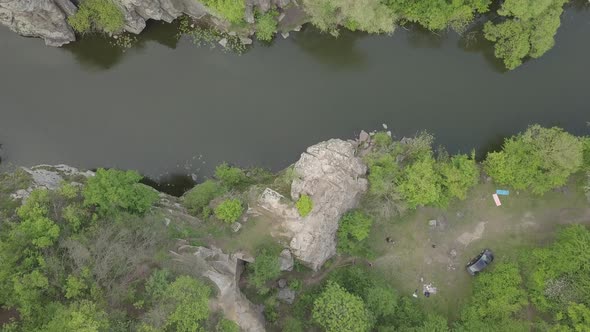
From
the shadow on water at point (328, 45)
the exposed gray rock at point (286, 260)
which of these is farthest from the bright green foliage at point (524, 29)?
the exposed gray rock at point (286, 260)

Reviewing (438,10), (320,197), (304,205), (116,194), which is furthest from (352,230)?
(438,10)

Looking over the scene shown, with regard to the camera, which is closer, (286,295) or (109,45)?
(286,295)

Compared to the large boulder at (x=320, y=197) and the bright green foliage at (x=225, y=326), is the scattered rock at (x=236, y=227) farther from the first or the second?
the bright green foliage at (x=225, y=326)

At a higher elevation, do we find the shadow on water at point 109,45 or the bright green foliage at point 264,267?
the shadow on water at point 109,45

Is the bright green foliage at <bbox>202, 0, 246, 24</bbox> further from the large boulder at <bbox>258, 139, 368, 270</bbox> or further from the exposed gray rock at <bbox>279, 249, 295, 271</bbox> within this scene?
the exposed gray rock at <bbox>279, 249, 295, 271</bbox>

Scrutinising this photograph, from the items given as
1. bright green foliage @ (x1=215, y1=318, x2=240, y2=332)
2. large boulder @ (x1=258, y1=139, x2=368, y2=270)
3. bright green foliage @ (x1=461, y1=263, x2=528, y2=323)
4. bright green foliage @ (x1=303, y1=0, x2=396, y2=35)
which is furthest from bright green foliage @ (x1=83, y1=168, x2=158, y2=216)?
bright green foliage @ (x1=461, y1=263, x2=528, y2=323)

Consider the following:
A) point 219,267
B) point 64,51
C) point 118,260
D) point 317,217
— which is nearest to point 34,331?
point 118,260

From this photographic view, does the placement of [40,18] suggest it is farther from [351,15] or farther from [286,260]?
[286,260]
